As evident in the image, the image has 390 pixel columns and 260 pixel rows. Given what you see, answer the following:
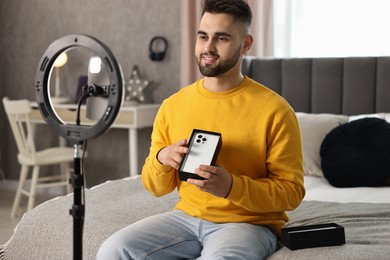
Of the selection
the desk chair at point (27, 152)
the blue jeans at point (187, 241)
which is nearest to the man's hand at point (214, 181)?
the blue jeans at point (187, 241)

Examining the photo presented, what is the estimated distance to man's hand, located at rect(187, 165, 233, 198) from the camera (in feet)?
5.22

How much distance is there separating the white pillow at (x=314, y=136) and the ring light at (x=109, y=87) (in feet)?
6.63

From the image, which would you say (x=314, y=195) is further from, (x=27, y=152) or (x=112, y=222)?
(x=27, y=152)

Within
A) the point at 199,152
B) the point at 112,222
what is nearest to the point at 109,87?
the point at 199,152

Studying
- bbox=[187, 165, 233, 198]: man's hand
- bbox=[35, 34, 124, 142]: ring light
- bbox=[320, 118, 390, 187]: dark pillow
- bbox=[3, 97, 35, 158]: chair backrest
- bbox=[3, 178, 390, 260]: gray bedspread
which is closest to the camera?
bbox=[35, 34, 124, 142]: ring light

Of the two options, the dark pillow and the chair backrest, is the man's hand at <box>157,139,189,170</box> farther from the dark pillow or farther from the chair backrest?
the chair backrest

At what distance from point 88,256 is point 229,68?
0.74 m

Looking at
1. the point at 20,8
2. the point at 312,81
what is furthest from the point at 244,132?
the point at 20,8

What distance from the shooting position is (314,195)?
2754mm

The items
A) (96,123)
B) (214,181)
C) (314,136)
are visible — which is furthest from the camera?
(314,136)

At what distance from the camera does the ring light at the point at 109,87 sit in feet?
3.87

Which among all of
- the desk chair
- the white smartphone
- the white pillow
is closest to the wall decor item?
the desk chair

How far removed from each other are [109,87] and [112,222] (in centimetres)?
106

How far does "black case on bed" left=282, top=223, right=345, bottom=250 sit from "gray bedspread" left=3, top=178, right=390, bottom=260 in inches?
0.8
